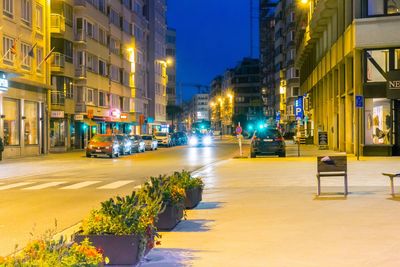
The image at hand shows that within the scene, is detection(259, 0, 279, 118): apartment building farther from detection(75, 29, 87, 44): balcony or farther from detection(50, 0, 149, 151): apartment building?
detection(75, 29, 87, 44): balcony

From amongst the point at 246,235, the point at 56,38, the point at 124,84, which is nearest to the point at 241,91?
the point at 124,84

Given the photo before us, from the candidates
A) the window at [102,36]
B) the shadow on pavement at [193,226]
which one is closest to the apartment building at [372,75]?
the shadow on pavement at [193,226]

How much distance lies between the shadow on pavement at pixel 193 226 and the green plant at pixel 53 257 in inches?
197

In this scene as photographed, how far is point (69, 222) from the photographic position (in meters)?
12.5

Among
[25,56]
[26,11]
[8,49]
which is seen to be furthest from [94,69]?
[8,49]

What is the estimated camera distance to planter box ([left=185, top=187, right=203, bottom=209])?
43.4 ft

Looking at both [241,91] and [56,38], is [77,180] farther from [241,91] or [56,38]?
[241,91]

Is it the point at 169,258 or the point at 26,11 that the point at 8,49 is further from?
the point at 169,258

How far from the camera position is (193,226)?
11039mm

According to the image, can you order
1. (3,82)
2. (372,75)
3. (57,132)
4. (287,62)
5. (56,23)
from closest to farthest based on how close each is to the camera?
(372,75), (3,82), (56,23), (57,132), (287,62)

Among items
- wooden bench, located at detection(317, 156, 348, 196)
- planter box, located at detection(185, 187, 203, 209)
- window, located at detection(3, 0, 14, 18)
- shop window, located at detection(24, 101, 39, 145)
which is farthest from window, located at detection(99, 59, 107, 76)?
planter box, located at detection(185, 187, 203, 209)

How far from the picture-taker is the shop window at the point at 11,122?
42812 mm

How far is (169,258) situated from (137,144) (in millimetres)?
46968

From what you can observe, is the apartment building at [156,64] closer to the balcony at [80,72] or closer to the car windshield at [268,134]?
the balcony at [80,72]
